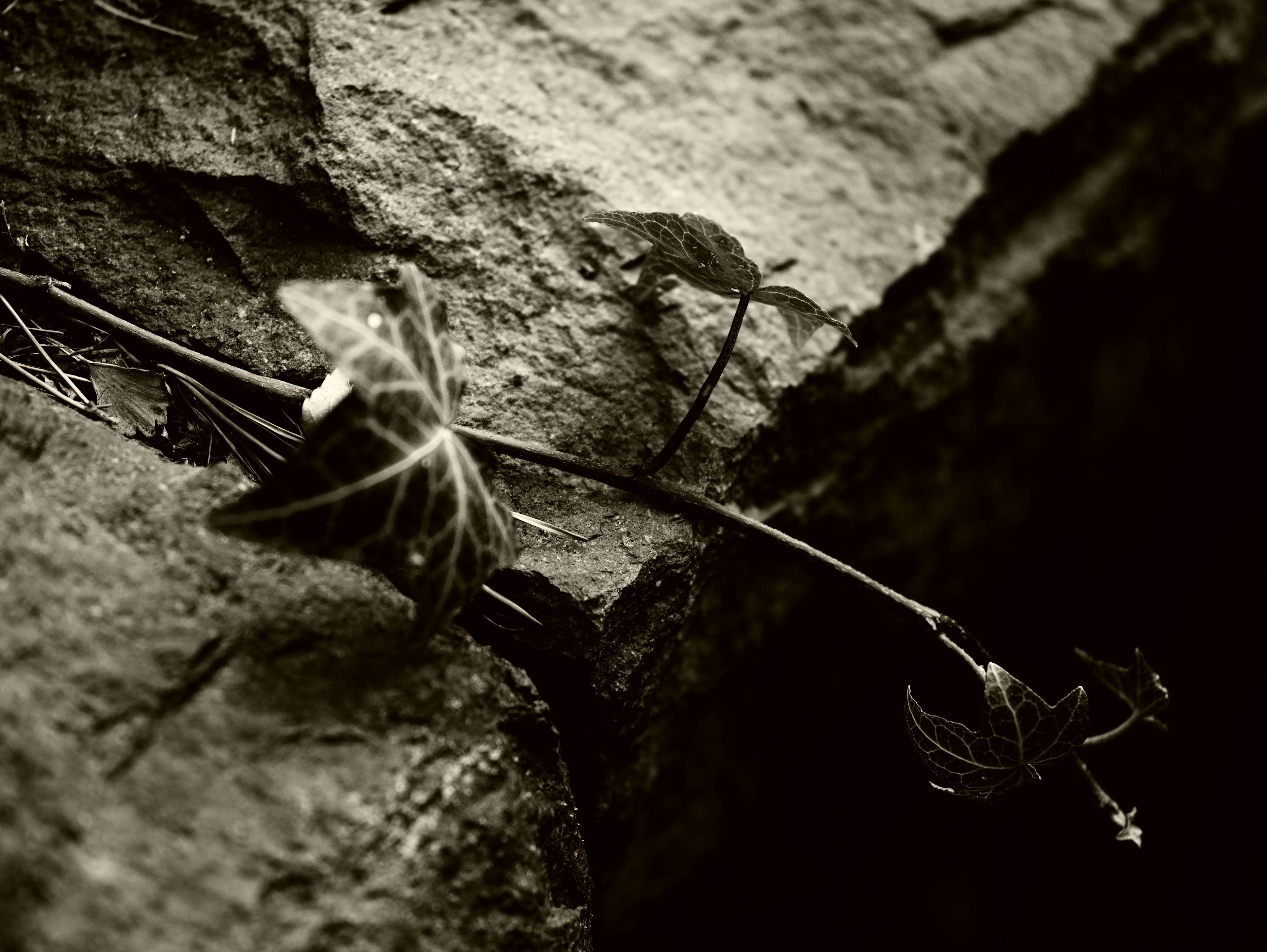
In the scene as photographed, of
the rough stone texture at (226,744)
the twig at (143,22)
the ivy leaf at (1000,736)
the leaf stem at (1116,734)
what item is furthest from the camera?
the twig at (143,22)

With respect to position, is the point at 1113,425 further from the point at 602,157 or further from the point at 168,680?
the point at 168,680

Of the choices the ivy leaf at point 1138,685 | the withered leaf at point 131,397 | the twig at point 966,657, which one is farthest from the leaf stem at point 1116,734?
the withered leaf at point 131,397

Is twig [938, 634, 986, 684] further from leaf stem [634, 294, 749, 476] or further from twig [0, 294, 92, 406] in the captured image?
twig [0, 294, 92, 406]

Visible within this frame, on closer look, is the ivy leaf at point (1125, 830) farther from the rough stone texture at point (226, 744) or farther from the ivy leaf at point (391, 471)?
the ivy leaf at point (391, 471)

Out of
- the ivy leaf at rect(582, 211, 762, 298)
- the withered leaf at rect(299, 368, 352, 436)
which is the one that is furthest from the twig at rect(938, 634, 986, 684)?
the withered leaf at rect(299, 368, 352, 436)

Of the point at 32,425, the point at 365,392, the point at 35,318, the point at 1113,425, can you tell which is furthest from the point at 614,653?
the point at 1113,425
